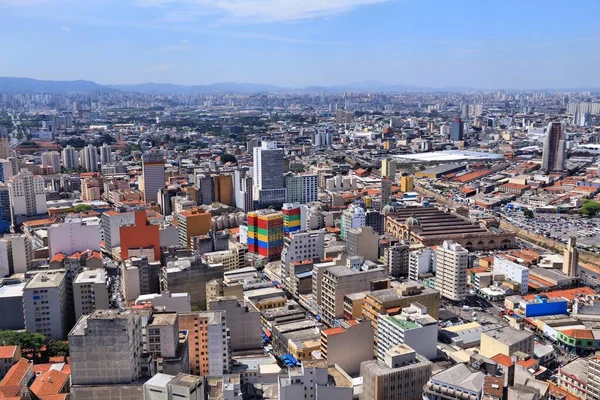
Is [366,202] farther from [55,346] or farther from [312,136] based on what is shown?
[312,136]

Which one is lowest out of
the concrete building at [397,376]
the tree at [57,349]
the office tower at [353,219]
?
the tree at [57,349]

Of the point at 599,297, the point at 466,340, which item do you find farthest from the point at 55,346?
the point at 599,297

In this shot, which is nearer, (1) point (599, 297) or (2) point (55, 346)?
(2) point (55, 346)

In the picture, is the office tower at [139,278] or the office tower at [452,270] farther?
the office tower at [452,270]

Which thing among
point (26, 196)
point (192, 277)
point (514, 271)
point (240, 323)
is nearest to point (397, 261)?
point (514, 271)

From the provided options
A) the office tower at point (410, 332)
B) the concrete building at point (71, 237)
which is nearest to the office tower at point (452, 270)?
the office tower at point (410, 332)

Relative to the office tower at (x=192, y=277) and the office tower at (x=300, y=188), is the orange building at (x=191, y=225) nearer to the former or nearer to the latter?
the office tower at (x=192, y=277)
